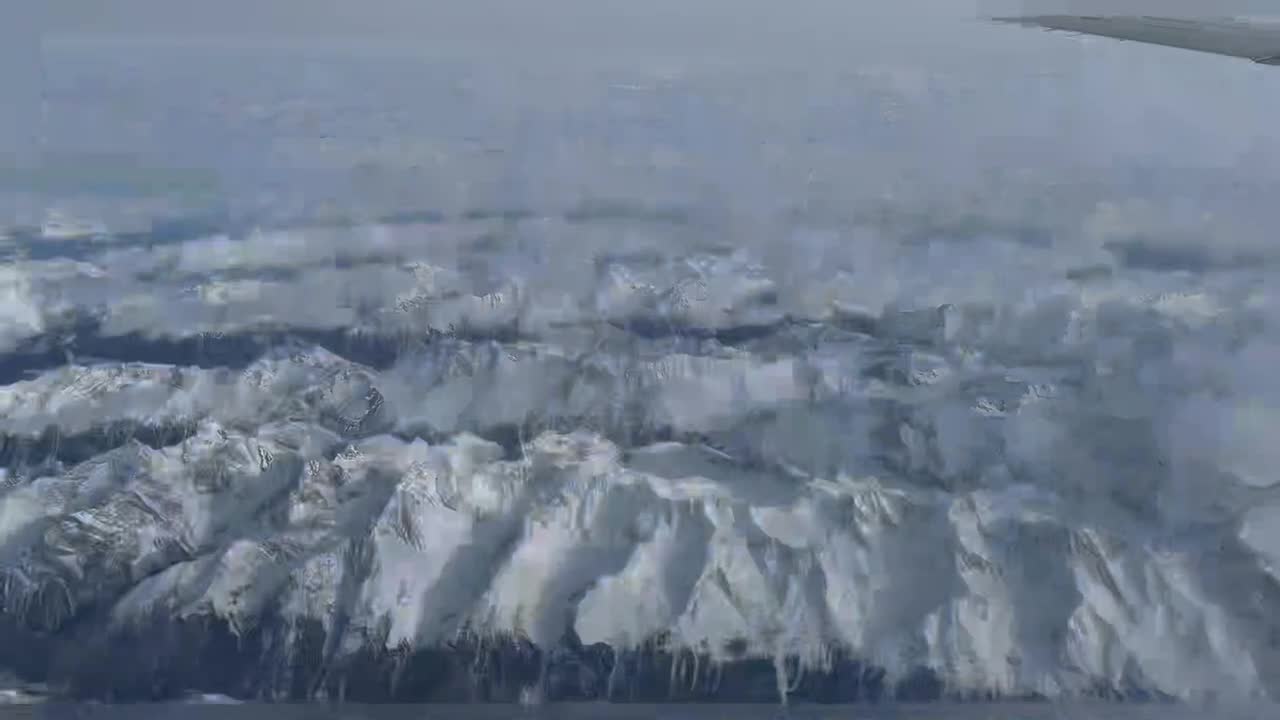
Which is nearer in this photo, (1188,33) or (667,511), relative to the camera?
(1188,33)

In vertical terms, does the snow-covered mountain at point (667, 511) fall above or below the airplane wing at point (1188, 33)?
below

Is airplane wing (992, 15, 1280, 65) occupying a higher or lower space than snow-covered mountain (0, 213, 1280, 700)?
higher

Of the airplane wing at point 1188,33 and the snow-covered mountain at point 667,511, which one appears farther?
the snow-covered mountain at point 667,511

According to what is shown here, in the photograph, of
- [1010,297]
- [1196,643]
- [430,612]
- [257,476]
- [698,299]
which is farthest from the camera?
[698,299]

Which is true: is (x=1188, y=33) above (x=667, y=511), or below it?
above

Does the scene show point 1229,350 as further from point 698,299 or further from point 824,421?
point 698,299

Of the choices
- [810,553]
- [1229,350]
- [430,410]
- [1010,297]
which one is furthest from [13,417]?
[1229,350]

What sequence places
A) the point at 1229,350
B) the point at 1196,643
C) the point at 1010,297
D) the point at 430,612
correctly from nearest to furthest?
the point at 1196,643, the point at 430,612, the point at 1229,350, the point at 1010,297

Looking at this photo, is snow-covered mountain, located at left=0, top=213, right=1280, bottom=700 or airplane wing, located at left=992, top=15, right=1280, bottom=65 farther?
snow-covered mountain, located at left=0, top=213, right=1280, bottom=700
